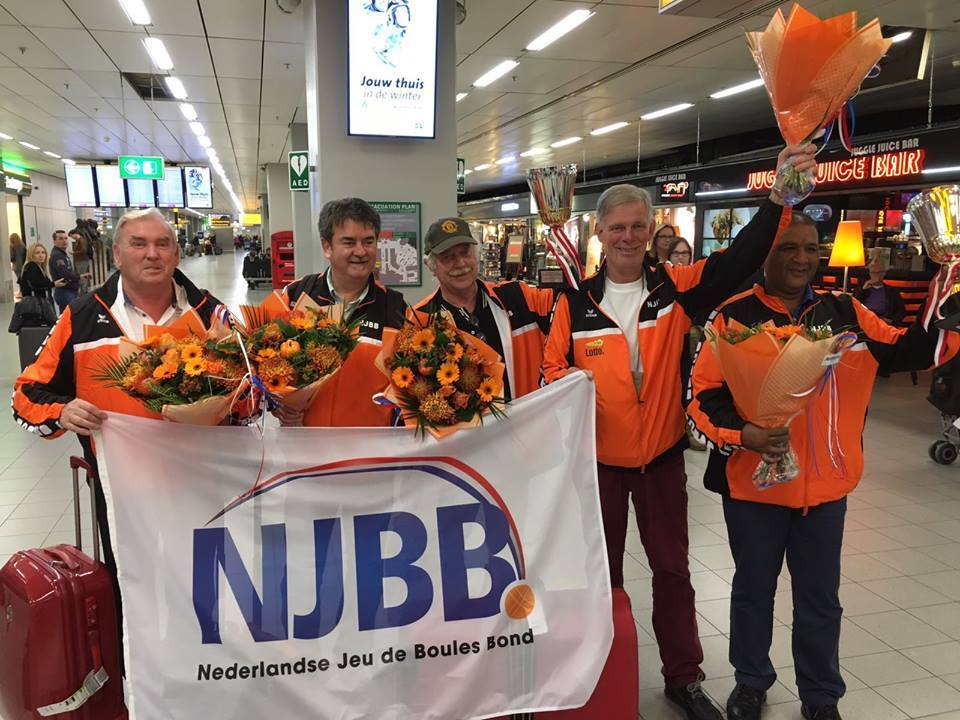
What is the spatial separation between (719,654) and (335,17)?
458cm

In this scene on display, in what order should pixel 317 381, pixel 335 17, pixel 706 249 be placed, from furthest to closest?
pixel 706 249 → pixel 335 17 → pixel 317 381

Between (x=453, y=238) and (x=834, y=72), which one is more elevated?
(x=834, y=72)

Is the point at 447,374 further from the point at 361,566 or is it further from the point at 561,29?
the point at 561,29

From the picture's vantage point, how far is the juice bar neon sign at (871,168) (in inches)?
318

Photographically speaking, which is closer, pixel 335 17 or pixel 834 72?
pixel 834 72

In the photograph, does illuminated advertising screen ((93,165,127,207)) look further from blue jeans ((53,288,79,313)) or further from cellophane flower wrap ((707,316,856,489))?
cellophane flower wrap ((707,316,856,489))

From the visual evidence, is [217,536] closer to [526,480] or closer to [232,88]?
[526,480]

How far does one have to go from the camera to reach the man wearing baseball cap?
8.37 feet

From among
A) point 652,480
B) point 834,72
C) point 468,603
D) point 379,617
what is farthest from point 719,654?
point 834,72

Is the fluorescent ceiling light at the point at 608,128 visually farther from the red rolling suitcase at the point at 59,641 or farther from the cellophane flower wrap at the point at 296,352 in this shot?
the red rolling suitcase at the point at 59,641

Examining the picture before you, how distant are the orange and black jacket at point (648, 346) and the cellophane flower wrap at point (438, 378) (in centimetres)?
53

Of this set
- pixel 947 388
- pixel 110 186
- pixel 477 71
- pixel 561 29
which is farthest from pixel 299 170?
pixel 947 388

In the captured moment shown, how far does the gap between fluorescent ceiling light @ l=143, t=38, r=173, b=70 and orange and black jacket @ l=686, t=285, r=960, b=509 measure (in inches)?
302

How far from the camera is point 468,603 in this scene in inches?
78.2
